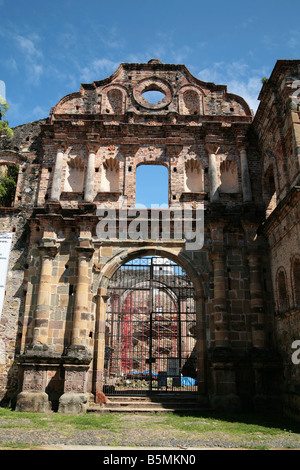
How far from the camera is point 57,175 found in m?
12.9

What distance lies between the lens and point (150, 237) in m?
12.3

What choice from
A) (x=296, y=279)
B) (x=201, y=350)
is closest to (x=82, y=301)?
(x=201, y=350)

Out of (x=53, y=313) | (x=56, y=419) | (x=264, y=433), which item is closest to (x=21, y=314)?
(x=53, y=313)

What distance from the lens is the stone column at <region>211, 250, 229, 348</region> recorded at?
36.1 feet

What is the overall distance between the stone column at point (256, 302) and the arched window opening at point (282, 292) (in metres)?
0.52

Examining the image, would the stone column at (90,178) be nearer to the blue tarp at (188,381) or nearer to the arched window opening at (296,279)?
the arched window opening at (296,279)

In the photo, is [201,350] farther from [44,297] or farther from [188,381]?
[188,381]

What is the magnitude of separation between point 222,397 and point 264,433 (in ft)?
9.31

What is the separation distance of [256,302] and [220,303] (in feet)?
3.27

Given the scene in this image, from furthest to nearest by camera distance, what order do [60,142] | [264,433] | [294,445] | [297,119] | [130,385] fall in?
[130,385]
[60,142]
[297,119]
[264,433]
[294,445]

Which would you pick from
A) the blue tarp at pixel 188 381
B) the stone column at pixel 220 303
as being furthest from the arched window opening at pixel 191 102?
the blue tarp at pixel 188 381

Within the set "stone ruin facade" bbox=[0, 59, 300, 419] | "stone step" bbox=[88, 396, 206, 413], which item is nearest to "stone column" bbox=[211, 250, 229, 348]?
"stone ruin facade" bbox=[0, 59, 300, 419]

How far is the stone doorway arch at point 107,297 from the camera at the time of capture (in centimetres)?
1106
